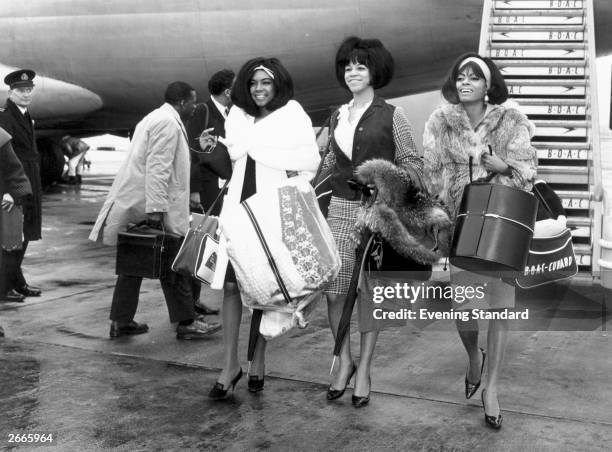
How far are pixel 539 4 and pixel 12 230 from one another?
663 cm

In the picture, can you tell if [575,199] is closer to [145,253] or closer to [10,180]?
[145,253]

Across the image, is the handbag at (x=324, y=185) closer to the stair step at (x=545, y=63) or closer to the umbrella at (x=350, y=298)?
the umbrella at (x=350, y=298)

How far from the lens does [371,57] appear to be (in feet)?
13.8

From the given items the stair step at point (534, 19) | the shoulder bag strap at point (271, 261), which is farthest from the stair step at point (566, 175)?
the shoulder bag strap at point (271, 261)

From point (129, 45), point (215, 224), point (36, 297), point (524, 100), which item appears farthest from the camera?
point (129, 45)

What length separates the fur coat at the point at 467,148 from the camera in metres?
3.89

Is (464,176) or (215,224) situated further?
(215,224)

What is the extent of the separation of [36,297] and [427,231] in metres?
3.96

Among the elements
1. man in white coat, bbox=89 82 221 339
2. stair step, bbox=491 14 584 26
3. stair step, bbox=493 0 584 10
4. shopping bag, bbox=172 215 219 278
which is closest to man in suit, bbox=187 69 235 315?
man in white coat, bbox=89 82 221 339

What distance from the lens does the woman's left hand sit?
383 centimetres

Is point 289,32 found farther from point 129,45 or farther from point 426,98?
point 426,98

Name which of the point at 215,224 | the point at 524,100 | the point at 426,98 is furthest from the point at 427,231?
the point at 426,98

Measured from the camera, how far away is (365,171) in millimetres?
3945

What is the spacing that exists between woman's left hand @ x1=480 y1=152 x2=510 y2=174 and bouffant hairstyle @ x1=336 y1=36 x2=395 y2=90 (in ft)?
2.40
